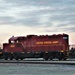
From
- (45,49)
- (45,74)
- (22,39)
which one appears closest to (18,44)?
(22,39)

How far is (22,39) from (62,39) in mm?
7381

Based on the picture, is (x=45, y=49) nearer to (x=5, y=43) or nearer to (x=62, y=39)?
(x=62, y=39)

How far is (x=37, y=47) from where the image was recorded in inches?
2339

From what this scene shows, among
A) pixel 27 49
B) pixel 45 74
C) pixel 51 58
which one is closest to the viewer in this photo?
pixel 45 74

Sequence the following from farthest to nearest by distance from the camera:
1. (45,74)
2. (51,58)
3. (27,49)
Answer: (27,49)
(51,58)
(45,74)

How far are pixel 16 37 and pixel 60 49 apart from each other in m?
8.58

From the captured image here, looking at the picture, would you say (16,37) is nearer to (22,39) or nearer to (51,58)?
(22,39)

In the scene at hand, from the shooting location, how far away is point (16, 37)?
61.3m

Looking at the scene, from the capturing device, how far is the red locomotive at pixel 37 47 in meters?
57.2

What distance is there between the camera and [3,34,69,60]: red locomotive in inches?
2254

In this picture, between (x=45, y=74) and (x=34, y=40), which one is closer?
(x=45, y=74)

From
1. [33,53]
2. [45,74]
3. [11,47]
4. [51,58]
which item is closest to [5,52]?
[11,47]

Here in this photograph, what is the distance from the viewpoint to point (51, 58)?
56.2 meters

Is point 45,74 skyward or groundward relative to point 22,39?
groundward
